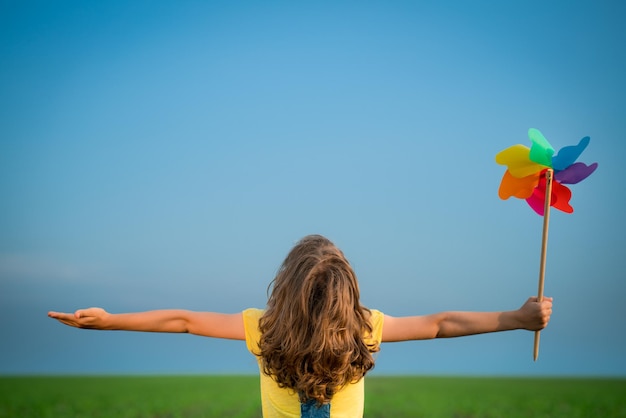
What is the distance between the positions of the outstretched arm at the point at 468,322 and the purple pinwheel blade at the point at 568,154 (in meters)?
1.00

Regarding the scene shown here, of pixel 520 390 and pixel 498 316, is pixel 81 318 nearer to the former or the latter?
pixel 498 316

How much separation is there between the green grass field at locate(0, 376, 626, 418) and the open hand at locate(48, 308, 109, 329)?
8.16 meters

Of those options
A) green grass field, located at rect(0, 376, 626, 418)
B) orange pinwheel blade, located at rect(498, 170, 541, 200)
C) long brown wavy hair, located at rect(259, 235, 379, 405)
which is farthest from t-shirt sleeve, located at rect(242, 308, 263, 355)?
green grass field, located at rect(0, 376, 626, 418)

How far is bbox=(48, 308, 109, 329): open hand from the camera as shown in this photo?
3.79 m

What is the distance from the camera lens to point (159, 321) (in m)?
3.88

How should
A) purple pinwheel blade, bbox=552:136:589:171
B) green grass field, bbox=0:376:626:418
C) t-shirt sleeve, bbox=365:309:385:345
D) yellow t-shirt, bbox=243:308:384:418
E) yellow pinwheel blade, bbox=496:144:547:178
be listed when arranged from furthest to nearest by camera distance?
1. green grass field, bbox=0:376:626:418
2. yellow pinwheel blade, bbox=496:144:547:178
3. purple pinwheel blade, bbox=552:136:589:171
4. t-shirt sleeve, bbox=365:309:385:345
5. yellow t-shirt, bbox=243:308:384:418

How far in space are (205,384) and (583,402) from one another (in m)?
8.96

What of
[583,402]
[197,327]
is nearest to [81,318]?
[197,327]

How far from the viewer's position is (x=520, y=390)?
615 inches

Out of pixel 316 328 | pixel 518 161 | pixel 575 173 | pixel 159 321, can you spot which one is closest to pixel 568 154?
pixel 575 173

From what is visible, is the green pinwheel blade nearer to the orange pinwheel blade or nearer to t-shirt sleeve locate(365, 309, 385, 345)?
the orange pinwheel blade

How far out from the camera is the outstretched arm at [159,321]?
380cm

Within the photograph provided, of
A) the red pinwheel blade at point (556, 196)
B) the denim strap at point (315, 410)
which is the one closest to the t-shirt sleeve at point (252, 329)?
the denim strap at point (315, 410)

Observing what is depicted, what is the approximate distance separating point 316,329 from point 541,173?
205cm
